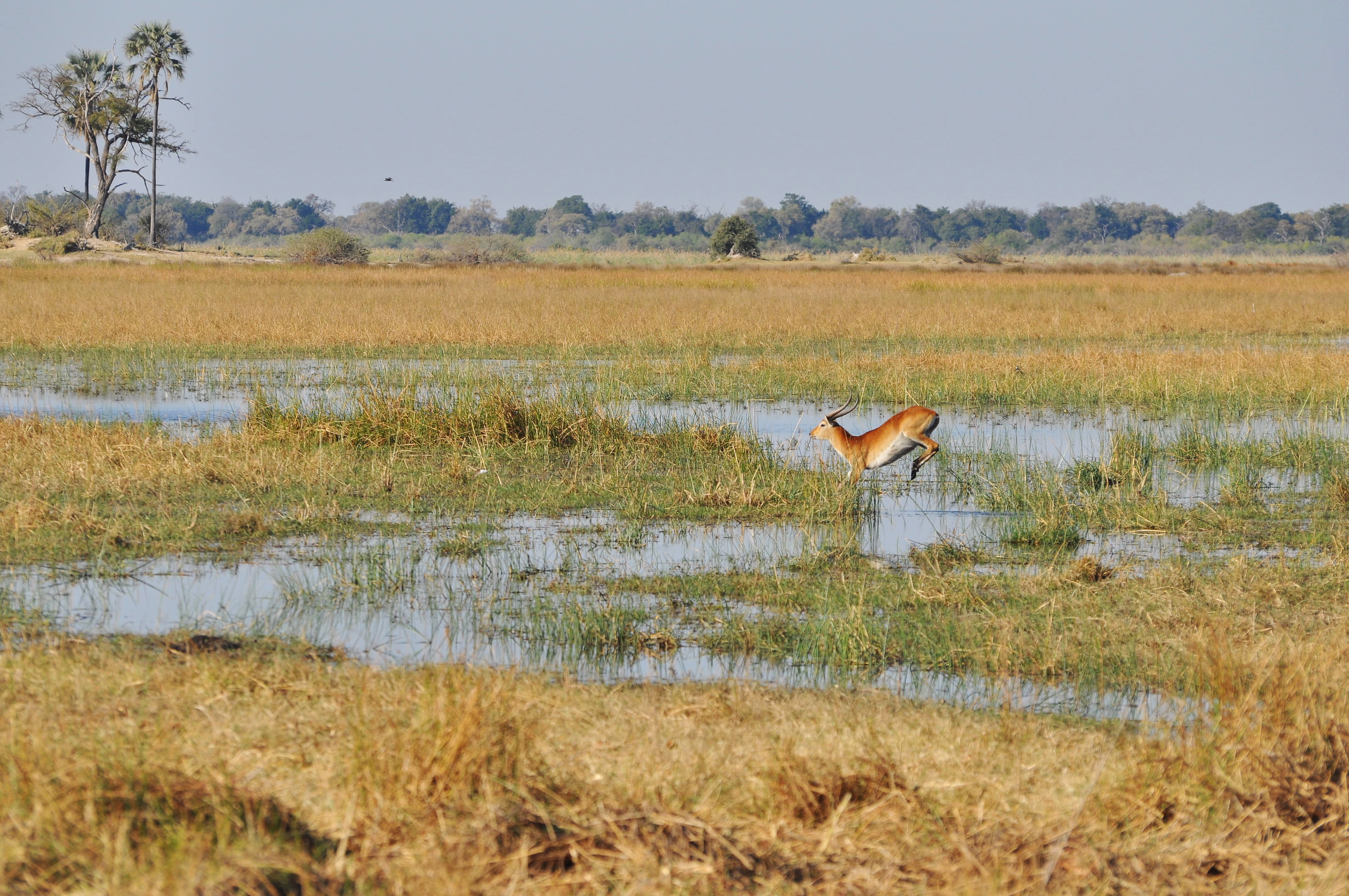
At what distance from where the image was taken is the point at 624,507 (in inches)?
296

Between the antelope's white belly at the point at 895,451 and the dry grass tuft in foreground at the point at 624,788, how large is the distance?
3.86 metres

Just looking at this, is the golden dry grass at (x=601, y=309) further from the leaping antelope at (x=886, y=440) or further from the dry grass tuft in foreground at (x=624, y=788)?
the dry grass tuft in foreground at (x=624, y=788)

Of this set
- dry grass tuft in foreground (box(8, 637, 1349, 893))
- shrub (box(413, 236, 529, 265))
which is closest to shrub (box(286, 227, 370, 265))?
shrub (box(413, 236, 529, 265))

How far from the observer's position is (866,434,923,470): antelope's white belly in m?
7.94

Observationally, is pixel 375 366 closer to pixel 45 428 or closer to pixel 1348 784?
pixel 45 428

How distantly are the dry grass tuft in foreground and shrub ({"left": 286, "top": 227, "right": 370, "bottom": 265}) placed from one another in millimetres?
41480

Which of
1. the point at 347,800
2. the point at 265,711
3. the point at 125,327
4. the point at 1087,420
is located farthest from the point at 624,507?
the point at 125,327

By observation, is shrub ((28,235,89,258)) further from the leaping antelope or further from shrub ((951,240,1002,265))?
the leaping antelope

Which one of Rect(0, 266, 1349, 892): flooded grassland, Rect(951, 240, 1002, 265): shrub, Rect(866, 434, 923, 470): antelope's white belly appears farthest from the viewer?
Rect(951, 240, 1002, 265): shrub

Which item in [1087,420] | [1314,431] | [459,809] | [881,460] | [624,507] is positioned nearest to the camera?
[459,809]

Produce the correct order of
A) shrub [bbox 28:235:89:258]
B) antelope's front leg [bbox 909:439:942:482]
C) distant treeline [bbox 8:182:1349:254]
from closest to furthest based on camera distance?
1. antelope's front leg [bbox 909:439:942:482]
2. shrub [bbox 28:235:89:258]
3. distant treeline [bbox 8:182:1349:254]

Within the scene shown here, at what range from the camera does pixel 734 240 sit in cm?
5797

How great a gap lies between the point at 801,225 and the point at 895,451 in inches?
4527

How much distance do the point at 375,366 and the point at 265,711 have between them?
11.3 meters
